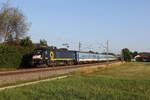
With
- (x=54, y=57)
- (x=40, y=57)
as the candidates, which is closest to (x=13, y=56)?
(x=40, y=57)

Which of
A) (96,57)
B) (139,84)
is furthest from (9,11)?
(139,84)

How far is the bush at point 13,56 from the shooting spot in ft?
90.6

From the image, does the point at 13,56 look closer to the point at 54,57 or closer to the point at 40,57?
the point at 40,57

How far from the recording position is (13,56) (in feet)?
96.1

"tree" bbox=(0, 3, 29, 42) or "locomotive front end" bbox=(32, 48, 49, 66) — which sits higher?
"tree" bbox=(0, 3, 29, 42)

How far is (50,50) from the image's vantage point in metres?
31.6

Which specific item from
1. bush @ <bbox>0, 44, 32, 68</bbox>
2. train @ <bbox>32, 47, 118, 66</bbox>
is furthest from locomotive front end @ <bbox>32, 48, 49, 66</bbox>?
bush @ <bbox>0, 44, 32, 68</bbox>

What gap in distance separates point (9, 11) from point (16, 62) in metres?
18.6

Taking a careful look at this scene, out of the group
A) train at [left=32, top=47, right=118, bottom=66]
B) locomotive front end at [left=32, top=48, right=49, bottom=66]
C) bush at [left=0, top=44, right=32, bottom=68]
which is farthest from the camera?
train at [left=32, top=47, right=118, bottom=66]

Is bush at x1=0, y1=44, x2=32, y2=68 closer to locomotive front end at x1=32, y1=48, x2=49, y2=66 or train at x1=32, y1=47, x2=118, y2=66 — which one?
train at x1=32, y1=47, x2=118, y2=66

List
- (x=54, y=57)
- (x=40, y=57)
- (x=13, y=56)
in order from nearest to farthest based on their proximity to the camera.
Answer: (x=13, y=56) < (x=40, y=57) < (x=54, y=57)

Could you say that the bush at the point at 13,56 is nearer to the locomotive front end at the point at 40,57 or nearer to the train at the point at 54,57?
the train at the point at 54,57

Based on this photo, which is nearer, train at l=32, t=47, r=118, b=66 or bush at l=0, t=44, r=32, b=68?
bush at l=0, t=44, r=32, b=68

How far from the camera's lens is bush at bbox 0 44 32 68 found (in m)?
27.6
